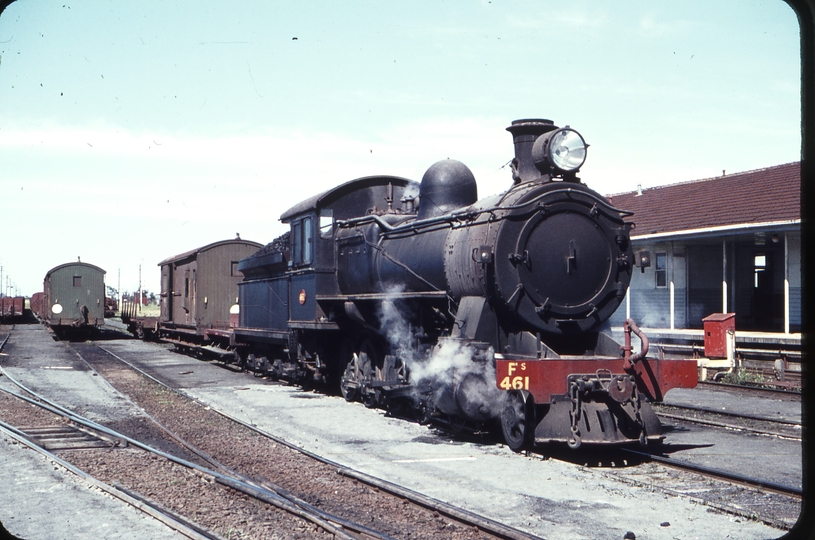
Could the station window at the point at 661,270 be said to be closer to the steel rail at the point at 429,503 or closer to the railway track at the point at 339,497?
the railway track at the point at 339,497

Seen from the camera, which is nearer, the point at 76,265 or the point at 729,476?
the point at 729,476

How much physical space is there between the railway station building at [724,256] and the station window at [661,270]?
1cm

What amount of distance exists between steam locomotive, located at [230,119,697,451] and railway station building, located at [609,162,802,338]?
971 centimetres

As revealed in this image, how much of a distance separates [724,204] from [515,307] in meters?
13.3

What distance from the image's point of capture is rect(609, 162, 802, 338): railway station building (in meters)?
17.8

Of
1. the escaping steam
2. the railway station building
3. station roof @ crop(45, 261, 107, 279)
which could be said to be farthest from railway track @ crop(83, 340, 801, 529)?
station roof @ crop(45, 261, 107, 279)

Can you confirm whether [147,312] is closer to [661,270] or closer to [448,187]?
[661,270]

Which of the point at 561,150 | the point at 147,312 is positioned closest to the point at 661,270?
the point at 561,150

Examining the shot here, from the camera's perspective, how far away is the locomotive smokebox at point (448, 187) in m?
10.1

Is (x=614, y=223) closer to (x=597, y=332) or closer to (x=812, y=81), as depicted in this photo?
(x=597, y=332)

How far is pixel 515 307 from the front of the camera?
818cm

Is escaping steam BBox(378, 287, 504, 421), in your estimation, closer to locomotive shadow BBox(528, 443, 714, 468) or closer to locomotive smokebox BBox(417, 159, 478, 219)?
locomotive shadow BBox(528, 443, 714, 468)

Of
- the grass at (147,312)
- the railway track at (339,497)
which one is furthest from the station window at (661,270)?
the grass at (147,312)

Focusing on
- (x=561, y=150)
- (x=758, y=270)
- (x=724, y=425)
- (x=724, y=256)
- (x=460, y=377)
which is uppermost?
(x=561, y=150)
